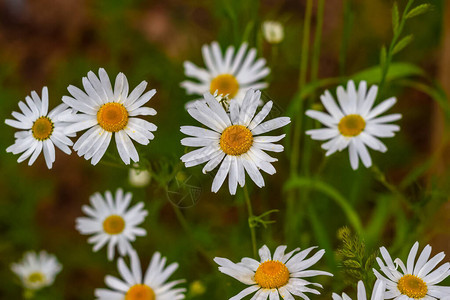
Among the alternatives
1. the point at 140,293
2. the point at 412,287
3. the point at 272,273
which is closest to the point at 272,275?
the point at 272,273

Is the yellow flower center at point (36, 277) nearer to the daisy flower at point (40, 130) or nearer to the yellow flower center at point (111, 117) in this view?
the daisy flower at point (40, 130)

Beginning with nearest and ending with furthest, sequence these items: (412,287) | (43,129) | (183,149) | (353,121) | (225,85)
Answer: (412,287) → (43,129) → (353,121) → (225,85) → (183,149)

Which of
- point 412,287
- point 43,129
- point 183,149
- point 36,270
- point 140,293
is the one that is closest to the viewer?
point 412,287

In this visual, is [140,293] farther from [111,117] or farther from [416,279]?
[416,279]

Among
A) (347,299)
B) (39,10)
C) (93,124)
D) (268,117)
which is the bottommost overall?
(347,299)

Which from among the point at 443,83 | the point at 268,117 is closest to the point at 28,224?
the point at 268,117

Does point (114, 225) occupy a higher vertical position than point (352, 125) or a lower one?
lower

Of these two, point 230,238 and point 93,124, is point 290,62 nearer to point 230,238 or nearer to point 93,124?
point 230,238

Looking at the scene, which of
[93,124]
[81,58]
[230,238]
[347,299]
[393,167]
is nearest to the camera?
[347,299]

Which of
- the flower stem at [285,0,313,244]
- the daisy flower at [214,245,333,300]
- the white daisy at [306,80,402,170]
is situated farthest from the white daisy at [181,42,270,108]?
the daisy flower at [214,245,333,300]
